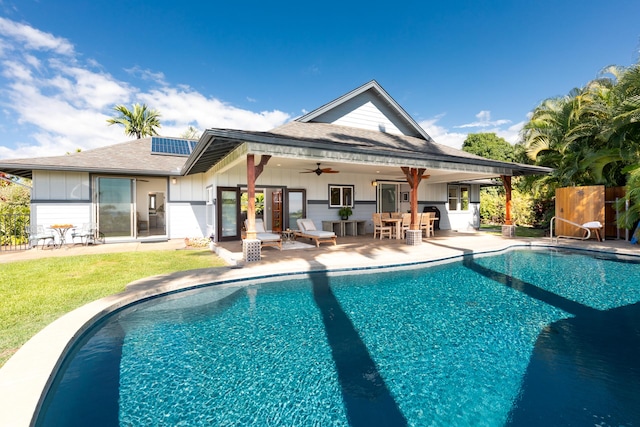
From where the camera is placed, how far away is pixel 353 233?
14.4 m

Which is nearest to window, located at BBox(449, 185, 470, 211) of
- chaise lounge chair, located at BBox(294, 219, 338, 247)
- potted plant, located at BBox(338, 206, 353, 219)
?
potted plant, located at BBox(338, 206, 353, 219)

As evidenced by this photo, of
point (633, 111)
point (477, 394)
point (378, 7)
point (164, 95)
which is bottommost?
point (477, 394)

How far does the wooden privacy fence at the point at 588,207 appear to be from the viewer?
11.7m

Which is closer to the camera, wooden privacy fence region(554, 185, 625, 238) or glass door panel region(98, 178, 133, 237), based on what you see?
wooden privacy fence region(554, 185, 625, 238)

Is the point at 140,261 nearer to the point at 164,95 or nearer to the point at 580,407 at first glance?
the point at 580,407

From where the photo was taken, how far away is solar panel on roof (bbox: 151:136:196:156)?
14.9 metres

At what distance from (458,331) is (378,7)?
52.8ft

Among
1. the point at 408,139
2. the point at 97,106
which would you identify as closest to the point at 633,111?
the point at 408,139

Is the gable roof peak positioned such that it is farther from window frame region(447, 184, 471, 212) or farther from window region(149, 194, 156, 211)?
window region(149, 194, 156, 211)

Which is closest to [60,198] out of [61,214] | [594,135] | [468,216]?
[61,214]

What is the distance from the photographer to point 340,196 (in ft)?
49.0

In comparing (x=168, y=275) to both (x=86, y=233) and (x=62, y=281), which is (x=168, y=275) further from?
(x=86, y=233)

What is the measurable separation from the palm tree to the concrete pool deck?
27180 millimetres

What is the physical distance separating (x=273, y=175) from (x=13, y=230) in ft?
38.2
